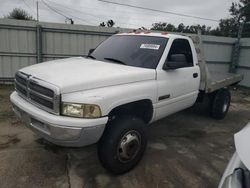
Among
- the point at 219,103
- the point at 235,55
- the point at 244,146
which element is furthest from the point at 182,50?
the point at 235,55

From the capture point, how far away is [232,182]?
1.63m

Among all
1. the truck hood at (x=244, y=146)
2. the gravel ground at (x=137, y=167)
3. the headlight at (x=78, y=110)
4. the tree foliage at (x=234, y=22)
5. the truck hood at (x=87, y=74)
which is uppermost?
the tree foliage at (x=234, y=22)

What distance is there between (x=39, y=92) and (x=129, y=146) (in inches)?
55.3

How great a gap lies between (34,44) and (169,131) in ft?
20.9

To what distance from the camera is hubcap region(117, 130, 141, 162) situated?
3.28 metres

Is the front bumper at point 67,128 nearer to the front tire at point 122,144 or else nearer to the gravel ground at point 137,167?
the front tire at point 122,144

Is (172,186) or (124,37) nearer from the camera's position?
(172,186)

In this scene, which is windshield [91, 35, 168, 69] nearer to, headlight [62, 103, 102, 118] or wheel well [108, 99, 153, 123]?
wheel well [108, 99, 153, 123]

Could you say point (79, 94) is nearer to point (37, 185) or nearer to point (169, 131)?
point (37, 185)

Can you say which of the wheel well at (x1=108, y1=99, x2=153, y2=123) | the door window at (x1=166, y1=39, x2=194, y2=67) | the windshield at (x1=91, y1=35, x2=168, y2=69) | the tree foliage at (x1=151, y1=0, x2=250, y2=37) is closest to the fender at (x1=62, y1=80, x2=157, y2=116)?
the wheel well at (x1=108, y1=99, x2=153, y2=123)

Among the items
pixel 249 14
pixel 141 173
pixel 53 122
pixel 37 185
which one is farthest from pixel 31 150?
pixel 249 14

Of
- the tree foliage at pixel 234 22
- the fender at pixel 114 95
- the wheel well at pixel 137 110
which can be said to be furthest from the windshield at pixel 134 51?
the tree foliage at pixel 234 22

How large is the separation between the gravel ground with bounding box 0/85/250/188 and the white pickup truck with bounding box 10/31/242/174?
315mm

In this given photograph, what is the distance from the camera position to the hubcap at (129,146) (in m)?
3.28
